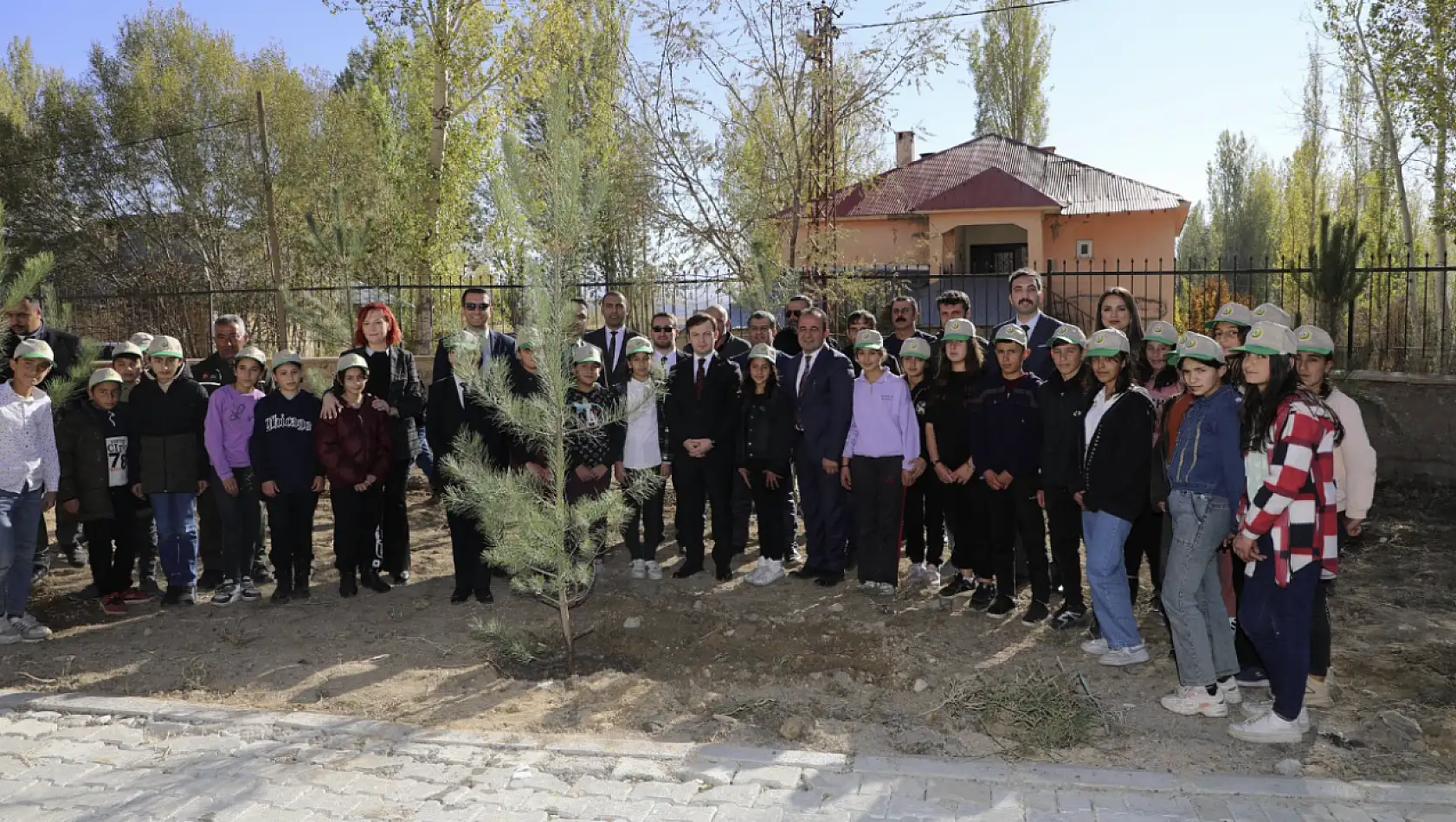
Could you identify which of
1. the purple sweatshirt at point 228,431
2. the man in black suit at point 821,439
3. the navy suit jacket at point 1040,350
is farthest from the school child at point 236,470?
the navy suit jacket at point 1040,350

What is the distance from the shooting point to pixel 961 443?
21.6ft

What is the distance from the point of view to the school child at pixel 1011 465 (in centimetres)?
613

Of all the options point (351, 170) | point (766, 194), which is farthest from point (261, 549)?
point (351, 170)

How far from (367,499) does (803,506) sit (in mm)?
3058

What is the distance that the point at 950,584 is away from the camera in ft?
22.3

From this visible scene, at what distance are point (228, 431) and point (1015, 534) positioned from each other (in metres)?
5.28

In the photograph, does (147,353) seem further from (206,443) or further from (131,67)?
(131,67)

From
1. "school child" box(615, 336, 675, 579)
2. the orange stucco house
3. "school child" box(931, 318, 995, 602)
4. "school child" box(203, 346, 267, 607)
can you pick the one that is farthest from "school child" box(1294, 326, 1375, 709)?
the orange stucco house

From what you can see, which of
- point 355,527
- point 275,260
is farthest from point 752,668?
point 275,260

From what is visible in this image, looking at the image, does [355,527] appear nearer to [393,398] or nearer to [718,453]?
[393,398]

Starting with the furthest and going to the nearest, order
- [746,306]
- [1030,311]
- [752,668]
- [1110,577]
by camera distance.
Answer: [746,306] < [1030,311] < [752,668] < [1110,577]

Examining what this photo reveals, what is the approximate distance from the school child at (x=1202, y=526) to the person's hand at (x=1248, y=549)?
221mm

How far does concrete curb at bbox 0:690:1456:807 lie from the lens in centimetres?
384

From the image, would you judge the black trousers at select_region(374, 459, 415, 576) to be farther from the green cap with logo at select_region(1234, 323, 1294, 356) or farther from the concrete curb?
the green cap with logo at select_region(1234, 323, 1294, 356)
